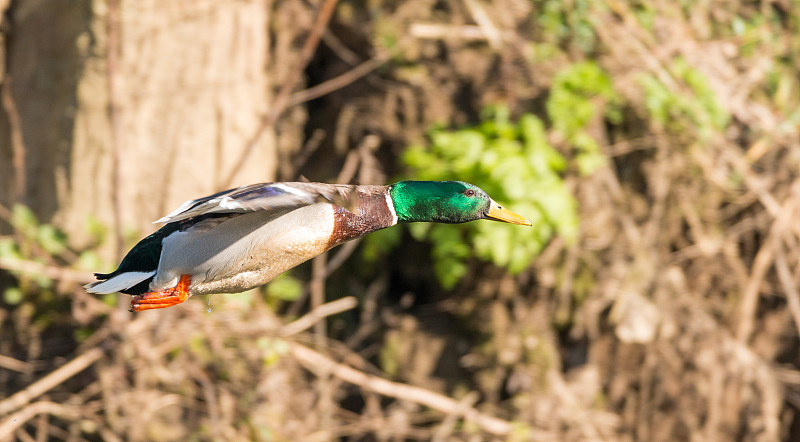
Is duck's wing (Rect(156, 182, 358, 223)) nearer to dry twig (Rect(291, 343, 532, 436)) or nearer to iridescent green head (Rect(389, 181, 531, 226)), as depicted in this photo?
iridescent green head (Rect(389, 181, 531, 226))

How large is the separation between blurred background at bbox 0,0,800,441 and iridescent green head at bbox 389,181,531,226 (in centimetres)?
156

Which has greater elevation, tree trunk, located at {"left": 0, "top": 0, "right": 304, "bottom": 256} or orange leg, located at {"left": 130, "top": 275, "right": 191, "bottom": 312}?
tree trunk, located at {"left": 0, "top": 0, "right": 304, "bottom": 256}

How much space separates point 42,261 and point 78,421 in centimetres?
69

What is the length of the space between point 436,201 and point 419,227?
1782 millimetres

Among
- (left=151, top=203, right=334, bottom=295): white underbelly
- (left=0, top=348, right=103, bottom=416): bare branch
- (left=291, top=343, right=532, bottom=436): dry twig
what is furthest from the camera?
(left=291, top=343, right=532, bottom=436): dry twig

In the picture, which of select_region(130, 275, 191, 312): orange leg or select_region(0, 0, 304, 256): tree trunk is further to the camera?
select_region(0, 0, 304, 256): tree trunk

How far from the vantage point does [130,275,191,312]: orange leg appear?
5.76ft

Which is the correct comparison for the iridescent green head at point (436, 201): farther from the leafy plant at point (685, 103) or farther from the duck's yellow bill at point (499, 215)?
the leafy plant at point (685, 103)

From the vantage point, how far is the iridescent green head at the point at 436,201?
71.3 inches

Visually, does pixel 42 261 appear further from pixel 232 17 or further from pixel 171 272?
pixel 171 272

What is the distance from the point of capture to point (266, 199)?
57.1 inches

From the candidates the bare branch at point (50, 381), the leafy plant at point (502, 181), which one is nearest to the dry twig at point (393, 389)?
the leafy plant at point (502, 181)

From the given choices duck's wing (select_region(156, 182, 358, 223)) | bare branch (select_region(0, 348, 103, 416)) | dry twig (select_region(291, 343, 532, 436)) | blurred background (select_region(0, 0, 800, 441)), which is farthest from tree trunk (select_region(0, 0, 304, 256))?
duck's wing (select_region(156, 182, 358, 223))

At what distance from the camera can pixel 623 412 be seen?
385cm
